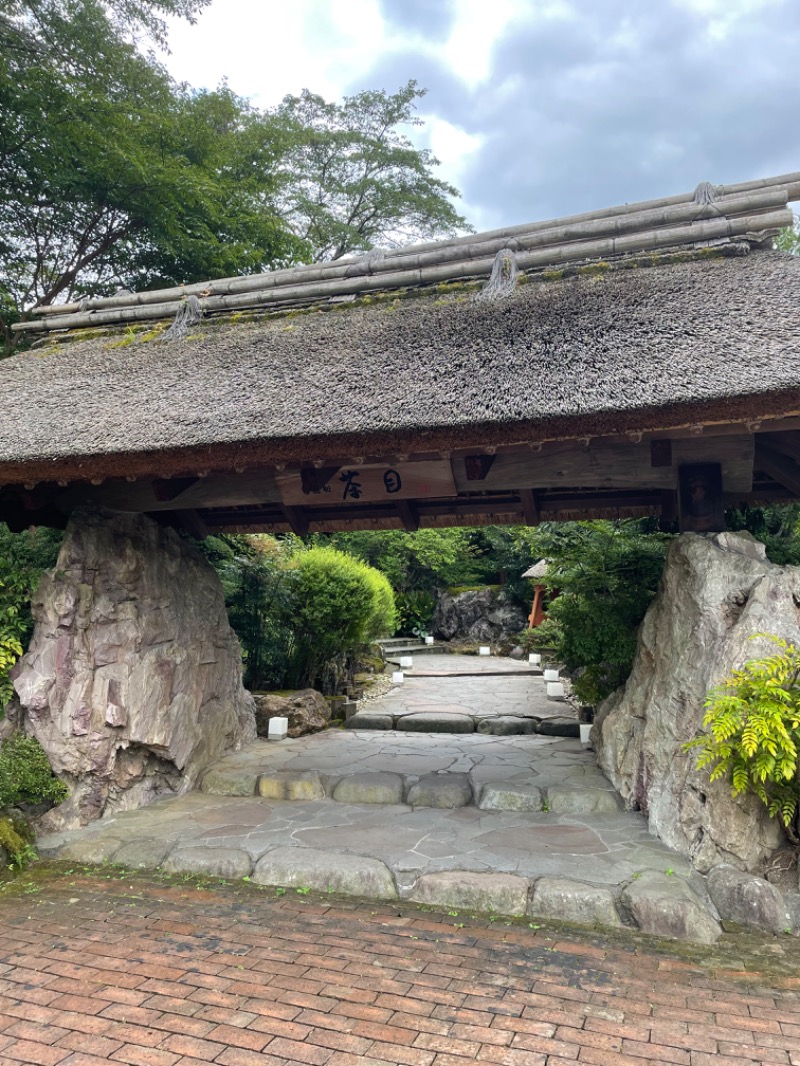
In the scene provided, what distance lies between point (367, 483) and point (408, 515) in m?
1.12

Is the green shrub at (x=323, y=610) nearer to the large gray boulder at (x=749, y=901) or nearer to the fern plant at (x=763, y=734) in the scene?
the fern plant at (x=763, y=734)

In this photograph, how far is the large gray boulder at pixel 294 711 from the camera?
827 centimetres

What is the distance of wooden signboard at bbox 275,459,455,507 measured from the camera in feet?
17.6

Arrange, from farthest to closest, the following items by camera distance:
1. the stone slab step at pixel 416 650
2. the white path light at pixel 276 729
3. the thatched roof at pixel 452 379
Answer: the stone slab step at pixel 416 650 → the white path light at pixel 276 729 → the thatched roof at pixel 452 379

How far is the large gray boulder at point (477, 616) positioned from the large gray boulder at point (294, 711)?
1201cm

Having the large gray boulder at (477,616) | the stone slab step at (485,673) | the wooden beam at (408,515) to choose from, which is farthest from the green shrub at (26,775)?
the large gray boulder at (477,616)

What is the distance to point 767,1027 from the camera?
2.76 meters

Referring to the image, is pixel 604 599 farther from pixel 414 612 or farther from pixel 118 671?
pixel 414 612

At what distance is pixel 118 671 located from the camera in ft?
18.5

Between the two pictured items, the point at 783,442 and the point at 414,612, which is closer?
the point at 783,442

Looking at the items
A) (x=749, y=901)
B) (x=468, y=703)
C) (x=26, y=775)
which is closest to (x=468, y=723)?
(x=468, y=703)

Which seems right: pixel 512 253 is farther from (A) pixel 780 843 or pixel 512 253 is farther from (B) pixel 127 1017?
(B) pixel 127 1017

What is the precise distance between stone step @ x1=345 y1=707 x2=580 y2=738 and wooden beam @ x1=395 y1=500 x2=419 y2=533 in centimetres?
359

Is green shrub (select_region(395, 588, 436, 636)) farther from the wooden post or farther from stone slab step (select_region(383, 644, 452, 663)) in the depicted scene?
the wooden post
